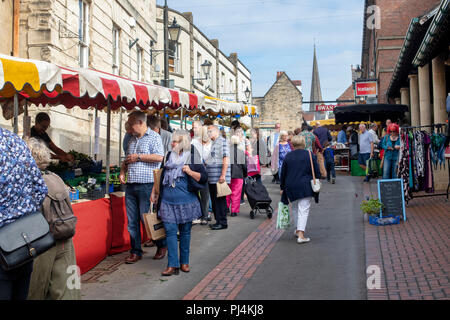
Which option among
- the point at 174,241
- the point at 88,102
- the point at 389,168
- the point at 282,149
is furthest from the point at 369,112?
the point at 174,241

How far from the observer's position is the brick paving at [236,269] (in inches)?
202

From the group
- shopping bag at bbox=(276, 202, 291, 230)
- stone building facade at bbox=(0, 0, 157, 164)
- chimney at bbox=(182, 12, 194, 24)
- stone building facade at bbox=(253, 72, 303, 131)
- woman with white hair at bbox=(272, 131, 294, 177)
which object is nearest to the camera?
shopping bag at bbox=(276, 202, 291, 230)

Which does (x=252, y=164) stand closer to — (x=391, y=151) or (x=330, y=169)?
(x=391, y=151)

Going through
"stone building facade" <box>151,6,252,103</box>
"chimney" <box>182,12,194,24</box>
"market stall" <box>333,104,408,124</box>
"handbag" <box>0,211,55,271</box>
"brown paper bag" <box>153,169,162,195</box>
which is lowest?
"handbag" <box>0,211,55,271</box>

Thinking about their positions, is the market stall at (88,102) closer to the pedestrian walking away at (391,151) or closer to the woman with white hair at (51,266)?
the woman with white hair at (51,266)

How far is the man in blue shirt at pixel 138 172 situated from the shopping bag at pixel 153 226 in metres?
0.55

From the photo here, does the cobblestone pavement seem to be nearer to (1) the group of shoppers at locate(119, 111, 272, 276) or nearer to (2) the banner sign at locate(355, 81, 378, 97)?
(1) the group of shoppers at locate(119, 111, 272, 276)

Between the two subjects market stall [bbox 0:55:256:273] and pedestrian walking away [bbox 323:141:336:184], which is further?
pedestrian walking away [bbox 323:141:336:184]

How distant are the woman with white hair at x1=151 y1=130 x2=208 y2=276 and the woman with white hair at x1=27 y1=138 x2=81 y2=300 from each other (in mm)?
1916

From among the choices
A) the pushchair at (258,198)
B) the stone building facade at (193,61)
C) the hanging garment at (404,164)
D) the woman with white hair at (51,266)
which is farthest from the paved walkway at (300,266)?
the stone building facade at (193,61)

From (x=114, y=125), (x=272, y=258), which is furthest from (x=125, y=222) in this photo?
(x=114, y=125)

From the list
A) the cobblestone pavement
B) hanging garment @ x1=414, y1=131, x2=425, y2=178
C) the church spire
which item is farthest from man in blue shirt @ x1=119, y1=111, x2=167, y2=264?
the church spire

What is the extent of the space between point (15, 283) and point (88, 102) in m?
6.28

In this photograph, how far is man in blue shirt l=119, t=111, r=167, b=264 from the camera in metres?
6.54
